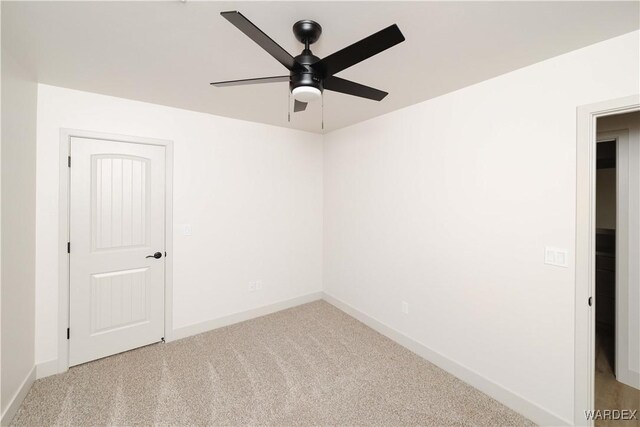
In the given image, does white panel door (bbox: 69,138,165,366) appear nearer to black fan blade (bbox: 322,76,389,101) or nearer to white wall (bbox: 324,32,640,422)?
black fan blade (bbox: 322,76,389,101)

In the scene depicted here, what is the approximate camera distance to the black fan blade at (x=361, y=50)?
1.08 m

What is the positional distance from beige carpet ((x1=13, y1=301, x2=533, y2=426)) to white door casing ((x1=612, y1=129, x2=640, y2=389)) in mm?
1205

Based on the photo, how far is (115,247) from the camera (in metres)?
2.72

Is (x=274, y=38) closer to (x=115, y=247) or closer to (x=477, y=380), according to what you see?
(x=115, y=247)

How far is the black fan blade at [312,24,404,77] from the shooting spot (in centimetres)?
108

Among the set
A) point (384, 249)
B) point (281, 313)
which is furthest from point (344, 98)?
point (281, 313)

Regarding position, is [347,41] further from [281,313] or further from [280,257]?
[281,313]

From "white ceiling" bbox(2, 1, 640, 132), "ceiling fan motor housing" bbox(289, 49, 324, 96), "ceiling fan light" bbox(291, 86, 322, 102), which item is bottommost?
"ceiling fan light" bbox(291, 86, 322, 102)

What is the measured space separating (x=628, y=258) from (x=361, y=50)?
2.80 metres

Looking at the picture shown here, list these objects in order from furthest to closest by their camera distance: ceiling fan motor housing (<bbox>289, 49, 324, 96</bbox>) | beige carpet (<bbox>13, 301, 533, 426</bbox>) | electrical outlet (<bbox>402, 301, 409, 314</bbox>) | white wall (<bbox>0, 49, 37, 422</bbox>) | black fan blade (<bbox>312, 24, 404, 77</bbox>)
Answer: electrical outlet (<bbox>402, 301, 409, 314</bbox>) → beige carpet (<bbox>13, 301, 533, 426</bbox>) → white wall (<bbox>0, 49, 37, 422</bbox>) → ceiling fan motor housing (<bbox>289, 49, 324, 96</bbox>) → black fan blade (<bbox>312, 24, 404, 77</bbox>)

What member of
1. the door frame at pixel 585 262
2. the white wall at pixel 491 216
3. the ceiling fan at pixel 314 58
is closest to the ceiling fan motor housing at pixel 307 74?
the ceiling fan at pixel 314 58

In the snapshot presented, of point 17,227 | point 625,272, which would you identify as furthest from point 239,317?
point 625,272

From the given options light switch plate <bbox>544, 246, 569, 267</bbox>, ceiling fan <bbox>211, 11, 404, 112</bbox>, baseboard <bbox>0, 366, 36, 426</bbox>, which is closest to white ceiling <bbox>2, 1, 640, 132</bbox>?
ceiling fan <bbox>211, 11, 404, 112</bbox>

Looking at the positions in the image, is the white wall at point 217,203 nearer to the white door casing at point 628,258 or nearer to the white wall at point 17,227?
the white wall at point 17,227
